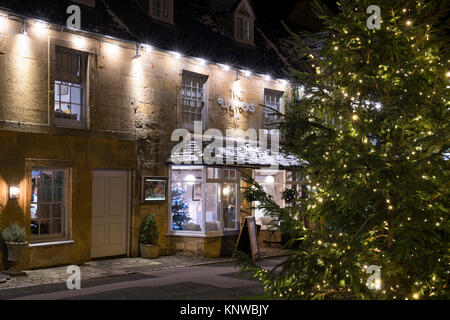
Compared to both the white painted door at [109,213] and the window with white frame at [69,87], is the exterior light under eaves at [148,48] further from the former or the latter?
the white painted door at [109,213]

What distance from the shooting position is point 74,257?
1339cm

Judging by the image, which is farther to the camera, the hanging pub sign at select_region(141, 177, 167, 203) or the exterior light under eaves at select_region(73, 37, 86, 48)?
the hanging pub sign at select_region(141, 177, 167, 203)

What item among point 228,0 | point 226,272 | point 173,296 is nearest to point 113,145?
point 226,272

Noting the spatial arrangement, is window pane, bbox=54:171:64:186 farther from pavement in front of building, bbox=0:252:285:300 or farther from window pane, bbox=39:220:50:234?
pavement in front of building, bbox=0:252:285:300

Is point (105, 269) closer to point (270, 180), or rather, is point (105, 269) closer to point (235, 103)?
point (235, 103)

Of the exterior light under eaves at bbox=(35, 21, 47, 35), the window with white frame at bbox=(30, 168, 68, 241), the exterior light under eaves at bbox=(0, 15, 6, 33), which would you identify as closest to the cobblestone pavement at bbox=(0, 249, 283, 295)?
the window with white frame at bbox=(30, 168, 68, 241)

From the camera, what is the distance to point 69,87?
45.3ft

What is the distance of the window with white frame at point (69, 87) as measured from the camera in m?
13.5

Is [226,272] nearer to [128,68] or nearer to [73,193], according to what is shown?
[73,193]

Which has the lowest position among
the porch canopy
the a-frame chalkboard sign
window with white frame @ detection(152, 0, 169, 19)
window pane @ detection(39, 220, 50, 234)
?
the a-frame chalkboard sign

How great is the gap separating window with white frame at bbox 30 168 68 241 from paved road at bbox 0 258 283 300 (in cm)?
233

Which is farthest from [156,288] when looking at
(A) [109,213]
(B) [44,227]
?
(A) [109,213]

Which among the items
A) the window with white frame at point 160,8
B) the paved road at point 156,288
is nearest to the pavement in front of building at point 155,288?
the paved road at point 156,288

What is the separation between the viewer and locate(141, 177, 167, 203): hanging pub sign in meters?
15.2
